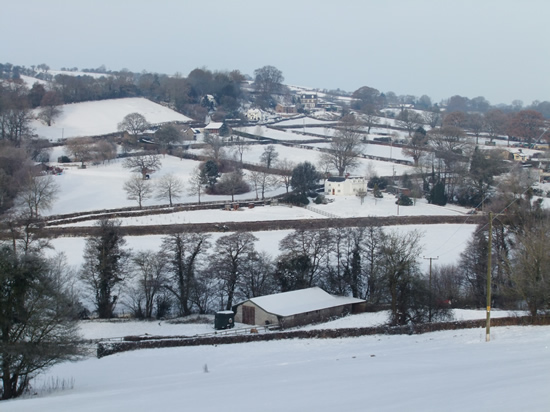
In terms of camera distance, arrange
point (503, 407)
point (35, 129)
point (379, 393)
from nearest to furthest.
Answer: point (503, 407), point (379, 393), point (35, 129)

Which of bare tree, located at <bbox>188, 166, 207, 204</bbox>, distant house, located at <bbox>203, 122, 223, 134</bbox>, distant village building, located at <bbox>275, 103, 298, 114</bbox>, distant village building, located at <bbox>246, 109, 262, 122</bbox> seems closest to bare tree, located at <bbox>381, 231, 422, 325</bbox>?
bare tree, located at <bbox>188, 166, 207, 204</bbox>

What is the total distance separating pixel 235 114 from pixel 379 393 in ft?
238

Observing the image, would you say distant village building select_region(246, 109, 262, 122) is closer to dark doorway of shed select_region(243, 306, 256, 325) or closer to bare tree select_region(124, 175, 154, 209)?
bare tree select_region(124, 175, 154, 209)

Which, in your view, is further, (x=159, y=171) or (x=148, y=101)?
(x=148, y=101)

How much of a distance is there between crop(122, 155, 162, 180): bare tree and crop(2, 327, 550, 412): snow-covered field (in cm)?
2883

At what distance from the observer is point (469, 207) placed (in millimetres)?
41094

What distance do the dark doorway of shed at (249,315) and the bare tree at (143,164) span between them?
24.5m

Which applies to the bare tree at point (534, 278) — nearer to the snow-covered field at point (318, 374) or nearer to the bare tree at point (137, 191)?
the snow-covered field at point (318, 374)

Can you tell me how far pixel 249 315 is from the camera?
21.1 metres

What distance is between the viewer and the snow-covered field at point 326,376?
884 centimetres

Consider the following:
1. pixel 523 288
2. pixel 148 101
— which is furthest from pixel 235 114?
pixel 523 288

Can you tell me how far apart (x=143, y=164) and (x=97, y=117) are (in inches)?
1020

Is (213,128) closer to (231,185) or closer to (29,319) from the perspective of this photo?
(231,185)

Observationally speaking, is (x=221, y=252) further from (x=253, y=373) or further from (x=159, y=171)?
(x=159, y=171)
